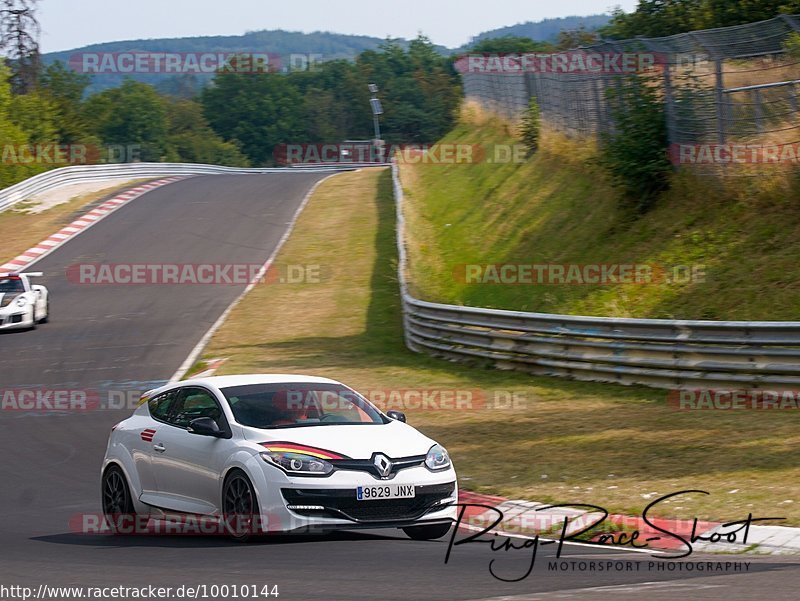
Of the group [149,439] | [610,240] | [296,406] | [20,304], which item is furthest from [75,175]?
[296,406]

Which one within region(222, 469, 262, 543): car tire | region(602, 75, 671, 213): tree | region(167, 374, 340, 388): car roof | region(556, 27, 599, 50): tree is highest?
region(556, 27, 599, 50): tree

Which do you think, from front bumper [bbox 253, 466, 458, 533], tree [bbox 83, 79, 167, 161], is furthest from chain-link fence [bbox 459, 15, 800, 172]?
tree [bbox 83, 79, 167, 161]

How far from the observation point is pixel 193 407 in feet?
33.0

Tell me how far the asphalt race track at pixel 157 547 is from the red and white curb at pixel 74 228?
6.55 meters

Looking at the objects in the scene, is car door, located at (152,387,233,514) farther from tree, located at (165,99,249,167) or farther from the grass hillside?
tree, located at (165,99,249,167)

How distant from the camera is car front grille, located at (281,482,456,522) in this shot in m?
8.73

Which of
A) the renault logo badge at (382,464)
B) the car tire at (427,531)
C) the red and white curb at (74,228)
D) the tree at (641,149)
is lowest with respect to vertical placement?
the red and white curb at (74,228)

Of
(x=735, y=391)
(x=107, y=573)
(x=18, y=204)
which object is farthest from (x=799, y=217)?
(x=18, y=204)

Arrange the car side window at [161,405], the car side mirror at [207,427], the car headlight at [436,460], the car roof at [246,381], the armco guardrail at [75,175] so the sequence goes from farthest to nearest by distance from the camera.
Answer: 1. the armco guardrail at [75,175]
2. the car side window at [161,405]
3. the car roof at [246,381]
4. the car side mirror at [207,427]
5. the car headlight at [436,460]

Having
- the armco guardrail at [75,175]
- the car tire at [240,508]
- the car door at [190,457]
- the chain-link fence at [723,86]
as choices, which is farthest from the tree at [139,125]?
the car tire at [240,508]

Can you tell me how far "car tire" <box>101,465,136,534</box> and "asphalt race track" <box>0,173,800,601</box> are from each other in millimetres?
387

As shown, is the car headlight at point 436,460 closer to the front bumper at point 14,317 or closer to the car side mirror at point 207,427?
the car side mirror at point 207,427

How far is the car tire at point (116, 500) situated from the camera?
1020cm

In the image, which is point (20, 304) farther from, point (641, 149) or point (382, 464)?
point (382, 464)
